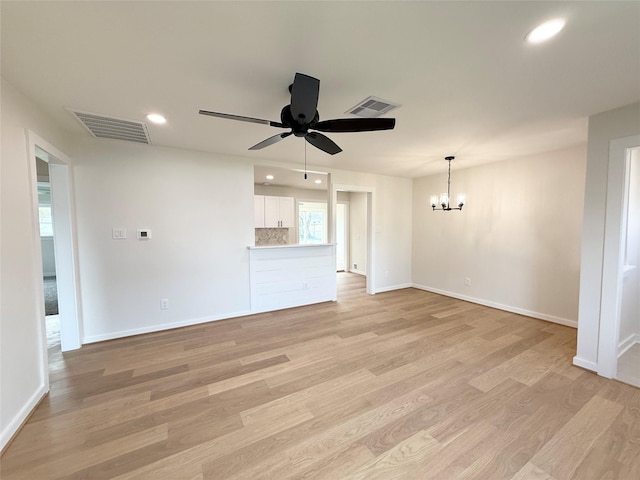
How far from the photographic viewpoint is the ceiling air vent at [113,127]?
7.98ft

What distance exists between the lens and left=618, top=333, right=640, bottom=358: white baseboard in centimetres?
272

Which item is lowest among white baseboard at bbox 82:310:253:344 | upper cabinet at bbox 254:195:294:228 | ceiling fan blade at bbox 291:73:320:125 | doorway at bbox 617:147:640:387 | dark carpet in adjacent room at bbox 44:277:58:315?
dark carpet in adjacent room at bbox 44:277:58:315

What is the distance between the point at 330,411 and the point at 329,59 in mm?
2482

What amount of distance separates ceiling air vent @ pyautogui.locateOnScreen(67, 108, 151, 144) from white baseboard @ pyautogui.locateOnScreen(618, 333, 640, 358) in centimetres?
557

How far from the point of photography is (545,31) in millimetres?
1383

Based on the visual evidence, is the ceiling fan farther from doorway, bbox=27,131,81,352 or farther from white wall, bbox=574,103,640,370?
doorway, bbox=27,131,81,352

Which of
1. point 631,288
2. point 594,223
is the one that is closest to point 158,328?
point 594,223

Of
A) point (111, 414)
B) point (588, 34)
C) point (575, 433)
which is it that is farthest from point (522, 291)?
point (111, 414)

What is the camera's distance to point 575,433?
172cm

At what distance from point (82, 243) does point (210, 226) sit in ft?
4.71

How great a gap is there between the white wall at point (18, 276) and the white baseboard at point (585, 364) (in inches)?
184

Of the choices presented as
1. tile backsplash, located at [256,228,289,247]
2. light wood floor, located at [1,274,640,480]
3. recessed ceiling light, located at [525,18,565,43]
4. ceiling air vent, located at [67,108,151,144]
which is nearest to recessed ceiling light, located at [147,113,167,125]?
ceiling air vent, located at [67,108,151,144]

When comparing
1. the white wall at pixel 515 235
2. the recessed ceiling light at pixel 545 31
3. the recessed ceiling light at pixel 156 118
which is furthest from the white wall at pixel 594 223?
the recessed ceiling light at pixel 156 118

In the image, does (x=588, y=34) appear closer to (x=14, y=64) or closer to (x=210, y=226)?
(x=14, y=64)
